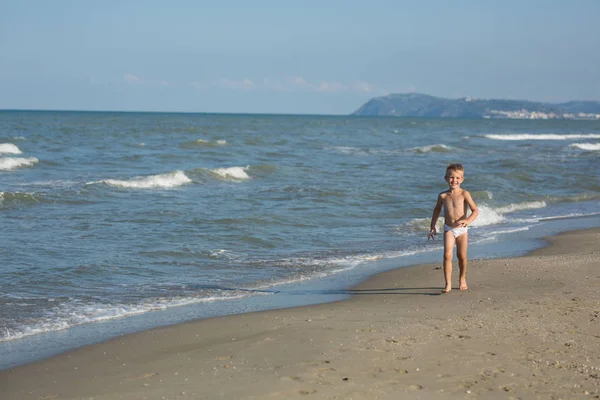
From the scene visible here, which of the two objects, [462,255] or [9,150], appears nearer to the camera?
[462,255]

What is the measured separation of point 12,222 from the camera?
14281 mm

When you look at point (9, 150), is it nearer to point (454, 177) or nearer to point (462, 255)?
point (462, 255)

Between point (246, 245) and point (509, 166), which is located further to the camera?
point (509, 166)

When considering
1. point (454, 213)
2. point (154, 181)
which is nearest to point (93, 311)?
point (454, 213)

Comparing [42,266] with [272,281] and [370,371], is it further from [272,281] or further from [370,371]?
[370,371]

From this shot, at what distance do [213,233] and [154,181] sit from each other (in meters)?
9.31

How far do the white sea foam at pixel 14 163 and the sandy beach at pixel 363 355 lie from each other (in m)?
21.7

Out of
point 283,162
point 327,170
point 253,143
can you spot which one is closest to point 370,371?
point 327,170

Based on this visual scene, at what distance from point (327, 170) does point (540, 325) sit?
21488mm

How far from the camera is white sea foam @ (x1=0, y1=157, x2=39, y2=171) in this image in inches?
1067

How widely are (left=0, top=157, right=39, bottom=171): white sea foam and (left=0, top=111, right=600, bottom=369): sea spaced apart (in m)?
0.07

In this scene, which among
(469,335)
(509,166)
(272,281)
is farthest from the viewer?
(509,166)

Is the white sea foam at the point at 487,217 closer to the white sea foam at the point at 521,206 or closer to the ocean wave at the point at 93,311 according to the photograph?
the white sea foam at the point at 521,206

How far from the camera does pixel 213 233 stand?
13.4 meters
